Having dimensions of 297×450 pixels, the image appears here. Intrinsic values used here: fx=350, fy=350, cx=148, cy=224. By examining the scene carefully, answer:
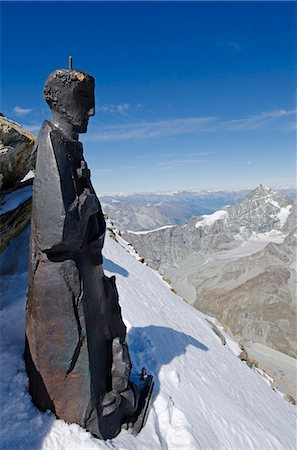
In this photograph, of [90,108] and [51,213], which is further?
[90,108]

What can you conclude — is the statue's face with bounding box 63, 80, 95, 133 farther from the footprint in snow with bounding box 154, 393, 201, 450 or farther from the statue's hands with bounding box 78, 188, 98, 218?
the footprint in snow with bounding box 154, 393, 201, 450

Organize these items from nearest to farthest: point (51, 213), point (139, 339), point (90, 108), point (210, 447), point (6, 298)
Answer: point (51, 213) < point (90, 108) < point (210, 447) < point (6, 298) < point (139, 339)

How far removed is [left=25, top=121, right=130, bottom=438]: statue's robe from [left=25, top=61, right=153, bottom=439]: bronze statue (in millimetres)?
13

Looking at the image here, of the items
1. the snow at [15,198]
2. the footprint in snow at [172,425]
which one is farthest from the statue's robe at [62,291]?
the snow at [15,198]

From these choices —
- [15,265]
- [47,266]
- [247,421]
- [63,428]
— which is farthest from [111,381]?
[247,421]

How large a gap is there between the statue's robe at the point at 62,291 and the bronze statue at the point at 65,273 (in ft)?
0.04

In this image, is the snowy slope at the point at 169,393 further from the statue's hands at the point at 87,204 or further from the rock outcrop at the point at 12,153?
the statue's hands at the point at 87,204

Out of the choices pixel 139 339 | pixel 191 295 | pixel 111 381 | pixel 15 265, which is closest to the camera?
pixel 111 381

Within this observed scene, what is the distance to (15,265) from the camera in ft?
24.3

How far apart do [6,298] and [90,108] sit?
155 inches

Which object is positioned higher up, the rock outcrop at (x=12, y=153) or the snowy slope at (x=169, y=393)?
the rock outcrop at (x=12, y=153)

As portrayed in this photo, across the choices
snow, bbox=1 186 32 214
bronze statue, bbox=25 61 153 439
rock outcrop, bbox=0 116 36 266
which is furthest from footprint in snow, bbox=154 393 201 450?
snow, bbox=1 186 32 214

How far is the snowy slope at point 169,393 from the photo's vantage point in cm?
466

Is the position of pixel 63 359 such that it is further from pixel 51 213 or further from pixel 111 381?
pixel 51 213
